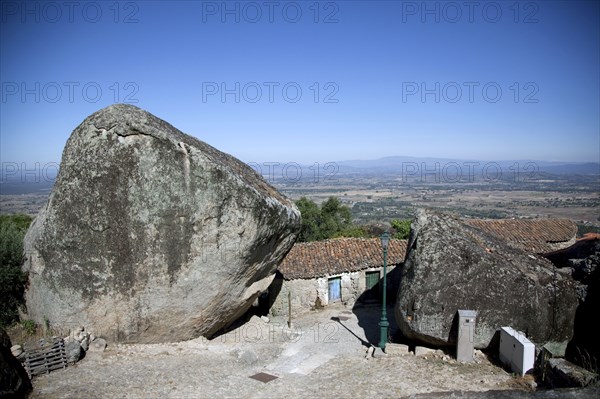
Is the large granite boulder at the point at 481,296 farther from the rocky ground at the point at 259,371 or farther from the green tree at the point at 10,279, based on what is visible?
the green tree at the point at 10,279

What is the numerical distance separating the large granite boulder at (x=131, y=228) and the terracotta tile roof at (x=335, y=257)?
29.1ft

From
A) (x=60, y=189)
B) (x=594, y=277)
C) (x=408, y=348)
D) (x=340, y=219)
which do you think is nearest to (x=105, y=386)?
(x=60, y=189)

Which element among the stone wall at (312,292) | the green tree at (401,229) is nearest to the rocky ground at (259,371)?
the stone wall at (312,292)

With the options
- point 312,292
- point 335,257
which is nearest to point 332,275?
point 312,292

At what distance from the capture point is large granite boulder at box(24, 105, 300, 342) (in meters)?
12.3

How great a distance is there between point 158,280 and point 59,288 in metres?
2.97

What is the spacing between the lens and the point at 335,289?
72.7 feet

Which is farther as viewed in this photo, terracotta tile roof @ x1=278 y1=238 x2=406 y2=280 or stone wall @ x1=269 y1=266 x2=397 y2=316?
terracotta tile roof @ x1=278 y1=238 x2=406 y2=280

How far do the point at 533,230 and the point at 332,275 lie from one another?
737 inches

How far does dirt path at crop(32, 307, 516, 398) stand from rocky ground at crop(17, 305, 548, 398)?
2 centimetres

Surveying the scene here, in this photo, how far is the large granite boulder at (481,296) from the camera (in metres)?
12.8

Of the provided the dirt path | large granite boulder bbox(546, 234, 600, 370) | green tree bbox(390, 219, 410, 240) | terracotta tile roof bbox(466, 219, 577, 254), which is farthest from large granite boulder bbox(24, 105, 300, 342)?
green tree bbox(390, 219, 410, 240)

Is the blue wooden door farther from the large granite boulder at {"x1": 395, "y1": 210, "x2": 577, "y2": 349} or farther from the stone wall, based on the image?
the large granite boulder at {"x1": 395, "y1": 210, "x2": 577, "y2": 349}

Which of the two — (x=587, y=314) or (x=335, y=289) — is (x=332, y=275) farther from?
(x=587, y=314)
